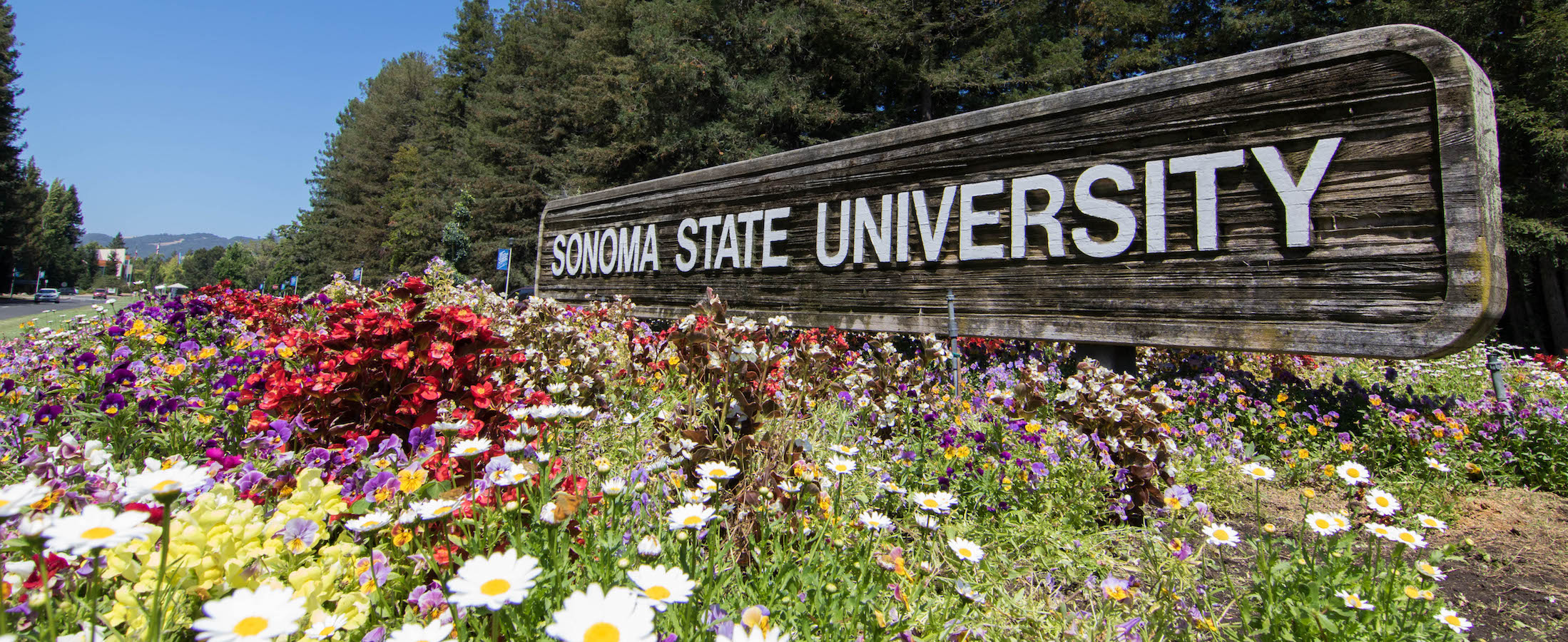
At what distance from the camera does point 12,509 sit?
29.4 inches

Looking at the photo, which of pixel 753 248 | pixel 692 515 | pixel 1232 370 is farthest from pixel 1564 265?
pixel 692 515

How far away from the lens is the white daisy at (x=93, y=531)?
28.8 inches

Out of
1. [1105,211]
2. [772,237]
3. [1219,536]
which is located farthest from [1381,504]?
[772,237]

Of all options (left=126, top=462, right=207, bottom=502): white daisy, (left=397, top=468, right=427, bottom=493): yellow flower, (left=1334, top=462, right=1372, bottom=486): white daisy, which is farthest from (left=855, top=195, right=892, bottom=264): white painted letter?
(left=126, top=462, right=207, bottom=502): white daisy

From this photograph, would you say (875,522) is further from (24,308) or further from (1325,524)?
(24,308)

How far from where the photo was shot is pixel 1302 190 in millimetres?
2699

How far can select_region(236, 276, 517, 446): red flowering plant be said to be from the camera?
211 cm

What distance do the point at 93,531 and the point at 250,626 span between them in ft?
0.78

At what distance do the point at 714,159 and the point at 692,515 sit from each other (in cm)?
1315

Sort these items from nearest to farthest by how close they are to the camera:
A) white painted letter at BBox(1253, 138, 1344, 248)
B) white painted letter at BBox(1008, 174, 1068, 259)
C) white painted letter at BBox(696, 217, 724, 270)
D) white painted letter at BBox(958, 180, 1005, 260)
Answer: white painted letter at BBox(1253, 138, 1344, 248) → white painted letter at BBox(1008, 174, 1068, 259) → white painted letter at BBox(958, 180, 1005, 260) → white painted letter at BBox(696, 217, 724, 270)

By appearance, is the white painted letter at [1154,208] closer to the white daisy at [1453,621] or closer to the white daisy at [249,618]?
the white daisy at [1453,621]

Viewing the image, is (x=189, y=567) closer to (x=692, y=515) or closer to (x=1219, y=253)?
(x=692, y=515)

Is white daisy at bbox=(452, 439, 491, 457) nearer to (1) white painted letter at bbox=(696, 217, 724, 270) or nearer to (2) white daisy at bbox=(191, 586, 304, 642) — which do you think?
(2) white daisy at bbox=(191, 586, 304, 642)

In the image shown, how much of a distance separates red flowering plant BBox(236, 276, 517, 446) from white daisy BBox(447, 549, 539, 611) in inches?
49.4
